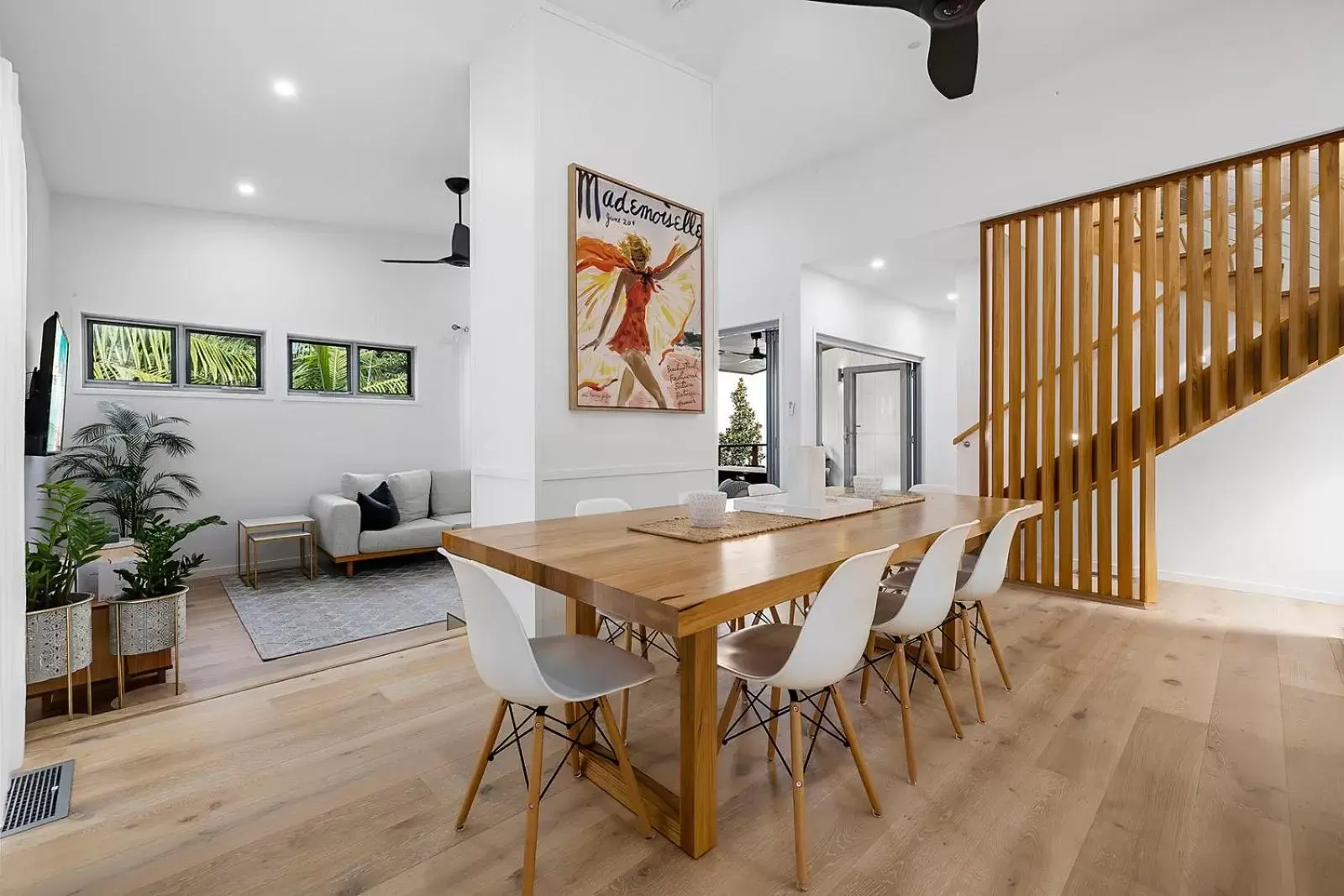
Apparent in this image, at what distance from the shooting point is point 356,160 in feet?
14.4

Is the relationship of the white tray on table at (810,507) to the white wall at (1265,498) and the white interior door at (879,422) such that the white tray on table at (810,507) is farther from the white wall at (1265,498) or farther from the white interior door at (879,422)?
the white interior door at (879,422)

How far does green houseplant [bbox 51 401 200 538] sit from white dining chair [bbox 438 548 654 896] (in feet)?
14.7

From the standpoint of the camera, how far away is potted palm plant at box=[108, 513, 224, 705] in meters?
2.52

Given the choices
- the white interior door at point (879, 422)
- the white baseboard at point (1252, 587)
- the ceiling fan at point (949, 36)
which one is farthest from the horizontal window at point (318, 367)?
the white baseboard at point (1252, 587)

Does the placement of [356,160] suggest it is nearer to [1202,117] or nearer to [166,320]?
[166,320]

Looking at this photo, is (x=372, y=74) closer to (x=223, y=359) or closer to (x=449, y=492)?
(x=223, y=359)

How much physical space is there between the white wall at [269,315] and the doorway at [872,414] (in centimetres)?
393

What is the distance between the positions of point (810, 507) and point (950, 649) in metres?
1.09

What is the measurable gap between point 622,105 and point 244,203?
384 centimetres

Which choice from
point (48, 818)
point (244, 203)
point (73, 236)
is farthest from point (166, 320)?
point (48, 818)

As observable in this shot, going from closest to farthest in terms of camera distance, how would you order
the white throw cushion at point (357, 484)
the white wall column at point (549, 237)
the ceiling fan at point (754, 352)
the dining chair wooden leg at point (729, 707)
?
the dining chair wooden leg at point (729, 707), the white wall column at point (549, 237), the white throw cushion at point (357, 484), the ceiling fan at point (754, 352)

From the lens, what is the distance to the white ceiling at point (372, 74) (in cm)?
292

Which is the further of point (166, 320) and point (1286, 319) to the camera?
point (166, 320)

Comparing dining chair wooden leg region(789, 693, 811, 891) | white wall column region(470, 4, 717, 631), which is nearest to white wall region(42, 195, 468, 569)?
white wall column region(470, 4, 717, 631)
